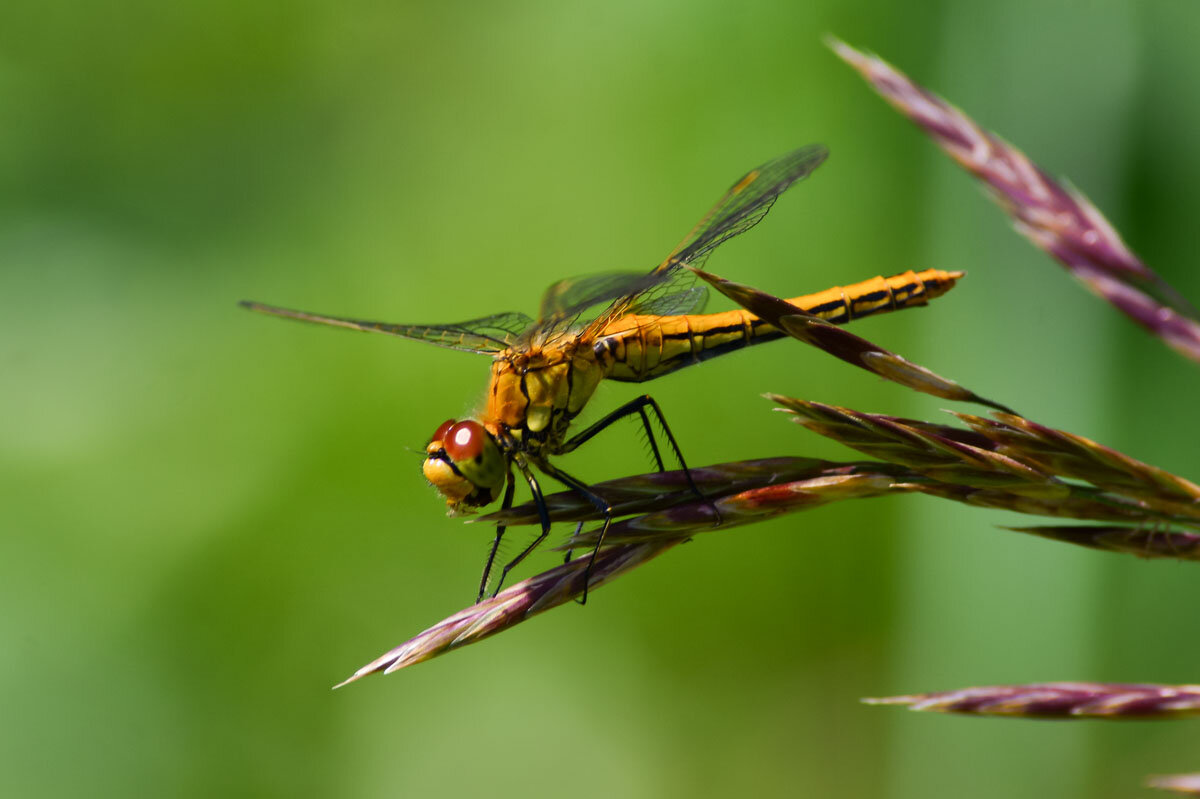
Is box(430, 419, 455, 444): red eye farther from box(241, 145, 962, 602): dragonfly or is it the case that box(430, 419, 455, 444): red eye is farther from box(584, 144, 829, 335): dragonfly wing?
box(584, 144, 829, 335): dragonfly wing

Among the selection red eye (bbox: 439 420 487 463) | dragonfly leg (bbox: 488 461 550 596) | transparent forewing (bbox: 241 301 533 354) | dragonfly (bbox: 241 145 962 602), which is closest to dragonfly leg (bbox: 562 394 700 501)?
dragonfly (bbox: 241 145 962 602)

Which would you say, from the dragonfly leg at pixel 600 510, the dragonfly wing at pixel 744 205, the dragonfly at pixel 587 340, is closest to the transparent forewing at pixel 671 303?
the dragonfly at pixel 587 340

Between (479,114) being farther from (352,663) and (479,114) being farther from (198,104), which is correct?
(352,663)

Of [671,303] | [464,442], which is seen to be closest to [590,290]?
[464,442]

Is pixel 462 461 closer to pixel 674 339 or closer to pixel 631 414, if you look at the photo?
pixel 631 414

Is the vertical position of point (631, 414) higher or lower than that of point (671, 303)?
lower

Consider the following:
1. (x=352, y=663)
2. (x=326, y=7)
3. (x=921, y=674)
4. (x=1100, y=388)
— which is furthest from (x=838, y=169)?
(x=352, y=663)
